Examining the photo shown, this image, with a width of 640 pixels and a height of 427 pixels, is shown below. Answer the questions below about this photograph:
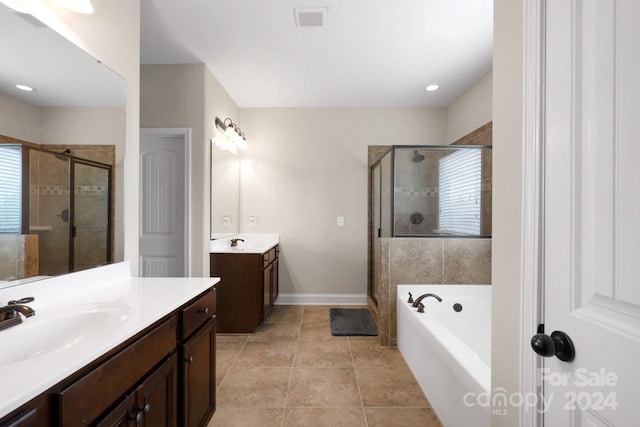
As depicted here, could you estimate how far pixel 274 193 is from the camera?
12.5 ft

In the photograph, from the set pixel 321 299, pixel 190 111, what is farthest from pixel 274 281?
pixel 190 111

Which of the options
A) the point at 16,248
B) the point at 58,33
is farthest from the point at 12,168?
the point at 58,33

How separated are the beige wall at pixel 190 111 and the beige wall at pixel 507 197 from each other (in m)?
2.48

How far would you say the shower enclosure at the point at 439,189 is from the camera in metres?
2.68

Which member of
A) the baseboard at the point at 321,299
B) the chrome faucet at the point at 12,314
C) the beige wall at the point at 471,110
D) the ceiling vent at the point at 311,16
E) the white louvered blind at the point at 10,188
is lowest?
the baseboard at the point at 321,299

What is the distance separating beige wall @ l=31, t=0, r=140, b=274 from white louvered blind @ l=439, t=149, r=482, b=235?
96.5 inches

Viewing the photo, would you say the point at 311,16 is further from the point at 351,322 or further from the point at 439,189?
the point at 351,322

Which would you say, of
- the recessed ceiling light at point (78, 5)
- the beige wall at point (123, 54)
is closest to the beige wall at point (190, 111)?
the beige wall at point (123, 54)

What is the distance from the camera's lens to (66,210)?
130 centimetres

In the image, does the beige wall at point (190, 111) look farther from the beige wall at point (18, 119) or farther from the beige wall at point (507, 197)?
the beige wall at point (507, 197)

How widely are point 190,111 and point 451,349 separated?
9.37 feet

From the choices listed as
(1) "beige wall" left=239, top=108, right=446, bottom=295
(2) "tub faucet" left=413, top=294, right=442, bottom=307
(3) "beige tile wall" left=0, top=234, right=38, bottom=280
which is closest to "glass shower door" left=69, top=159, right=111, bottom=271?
(3) "beige tile wall" left=0, top=234, right=38, bottom=280

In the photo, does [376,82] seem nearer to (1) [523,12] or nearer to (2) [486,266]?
(2) [486,266]

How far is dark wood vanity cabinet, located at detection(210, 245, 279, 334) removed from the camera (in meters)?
2.84
